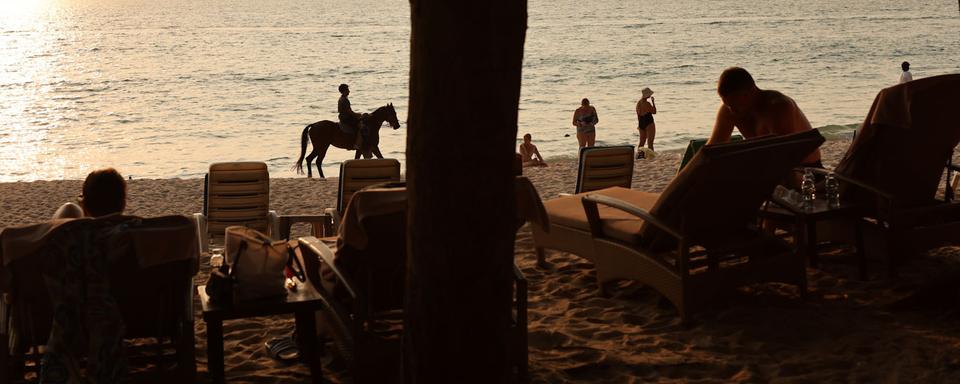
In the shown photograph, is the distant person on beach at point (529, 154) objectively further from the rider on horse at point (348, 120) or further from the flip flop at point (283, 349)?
the flip flop at point (283, 349)

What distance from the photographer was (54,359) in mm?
4469

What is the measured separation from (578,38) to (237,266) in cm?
7616

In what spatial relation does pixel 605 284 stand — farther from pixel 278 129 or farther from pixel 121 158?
pixel 278 129

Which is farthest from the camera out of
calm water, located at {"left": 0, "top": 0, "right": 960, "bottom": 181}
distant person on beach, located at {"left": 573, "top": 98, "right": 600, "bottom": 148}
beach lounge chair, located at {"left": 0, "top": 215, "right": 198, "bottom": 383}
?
calm water, located at {"left": 0, "top": 0, "right": 960, "bottom": 181}

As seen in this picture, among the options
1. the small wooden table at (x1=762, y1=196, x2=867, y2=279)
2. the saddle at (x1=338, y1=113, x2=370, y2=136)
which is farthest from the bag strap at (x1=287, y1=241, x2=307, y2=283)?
the saddle at (x1=338, y1=113, x2=370, y2=136)

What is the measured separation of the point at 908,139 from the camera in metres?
6.45

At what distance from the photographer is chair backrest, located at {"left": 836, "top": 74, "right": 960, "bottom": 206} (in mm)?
6352

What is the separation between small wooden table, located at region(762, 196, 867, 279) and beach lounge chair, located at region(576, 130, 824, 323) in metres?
0.24

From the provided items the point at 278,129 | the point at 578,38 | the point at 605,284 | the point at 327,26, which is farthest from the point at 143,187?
the point at 327,26

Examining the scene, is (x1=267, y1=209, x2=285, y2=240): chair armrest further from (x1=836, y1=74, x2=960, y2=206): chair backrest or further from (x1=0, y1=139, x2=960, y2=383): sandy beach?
(x1=836, y1=74, x2=960, y2=206): chair backrest

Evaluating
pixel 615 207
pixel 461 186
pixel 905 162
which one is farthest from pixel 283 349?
pixel 905 162

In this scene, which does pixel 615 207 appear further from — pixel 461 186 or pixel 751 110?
pixel 461 186

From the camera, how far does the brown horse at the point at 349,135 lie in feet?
64.9

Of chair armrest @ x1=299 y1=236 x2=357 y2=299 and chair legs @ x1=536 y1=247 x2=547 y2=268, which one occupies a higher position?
chair armrest @ x1=299 y1=236 x2=357 y2=299
